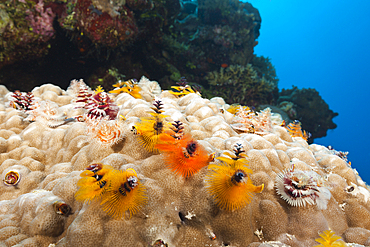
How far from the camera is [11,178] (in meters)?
2.32

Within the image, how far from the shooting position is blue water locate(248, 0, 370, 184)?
86.7 meters

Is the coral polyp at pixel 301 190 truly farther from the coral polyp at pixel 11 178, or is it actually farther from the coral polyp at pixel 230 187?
the coral polyp at pixel 11 178

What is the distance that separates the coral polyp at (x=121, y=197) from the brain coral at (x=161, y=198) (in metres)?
0.02

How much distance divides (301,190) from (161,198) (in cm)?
154

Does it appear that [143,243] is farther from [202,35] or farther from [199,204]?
[202,35]

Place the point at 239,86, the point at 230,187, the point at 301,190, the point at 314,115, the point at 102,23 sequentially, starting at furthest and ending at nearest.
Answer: the point at 314,115 < the point at 239,86 < the point at 102,23 < the point at 301,190 < the point at 230,187

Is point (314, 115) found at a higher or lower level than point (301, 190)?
higher

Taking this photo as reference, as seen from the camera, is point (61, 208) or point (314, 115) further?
point (314, 115)

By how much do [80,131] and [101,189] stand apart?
147 cm

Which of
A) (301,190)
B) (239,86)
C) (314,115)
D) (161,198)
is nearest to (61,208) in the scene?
(161,198)

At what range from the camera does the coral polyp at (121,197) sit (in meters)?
1.55

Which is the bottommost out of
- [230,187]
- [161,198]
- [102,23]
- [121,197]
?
[121,197]

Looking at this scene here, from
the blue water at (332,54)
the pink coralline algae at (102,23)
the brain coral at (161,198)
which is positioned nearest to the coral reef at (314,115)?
the brain coral at (161,198)

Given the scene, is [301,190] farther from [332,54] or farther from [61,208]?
[332,54]
